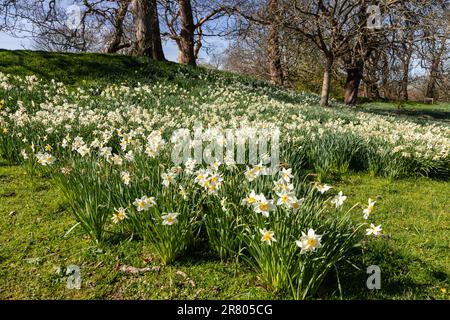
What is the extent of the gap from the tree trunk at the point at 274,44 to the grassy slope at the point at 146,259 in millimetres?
8528

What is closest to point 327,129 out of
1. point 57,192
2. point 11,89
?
point 57,192

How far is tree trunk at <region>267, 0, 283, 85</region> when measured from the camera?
442 inches

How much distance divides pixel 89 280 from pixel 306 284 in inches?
63.0

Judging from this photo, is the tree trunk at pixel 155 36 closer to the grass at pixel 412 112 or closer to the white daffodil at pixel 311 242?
the grass at pixel 412 112

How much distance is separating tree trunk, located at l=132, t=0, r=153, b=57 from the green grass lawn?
11.1 metres

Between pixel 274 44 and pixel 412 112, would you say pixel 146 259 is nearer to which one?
pixel 274 44

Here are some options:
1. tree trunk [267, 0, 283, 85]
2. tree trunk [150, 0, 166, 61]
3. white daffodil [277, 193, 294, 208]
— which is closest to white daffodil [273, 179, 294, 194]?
white daffodil [277, 193, 294, 208]

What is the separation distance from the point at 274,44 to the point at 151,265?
13.6 metres

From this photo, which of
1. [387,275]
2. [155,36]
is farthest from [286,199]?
[155,36]

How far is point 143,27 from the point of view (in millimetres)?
13312

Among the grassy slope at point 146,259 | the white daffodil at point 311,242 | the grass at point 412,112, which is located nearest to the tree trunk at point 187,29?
the grass at point 412,112

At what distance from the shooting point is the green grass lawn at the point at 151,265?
242 cm

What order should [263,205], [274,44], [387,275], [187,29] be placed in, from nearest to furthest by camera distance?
1. [263,205]
2. [387,275]
3. [274,44]
4. [187,29]
